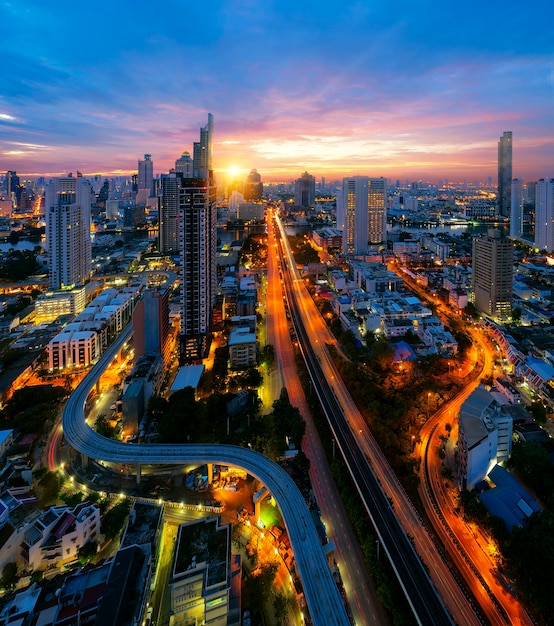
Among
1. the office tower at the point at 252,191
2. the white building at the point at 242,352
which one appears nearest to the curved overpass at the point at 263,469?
the white building at the point at 242,352

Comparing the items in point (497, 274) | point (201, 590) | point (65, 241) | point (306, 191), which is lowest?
point (201, 590)

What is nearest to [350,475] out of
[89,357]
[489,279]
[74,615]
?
[74,615]

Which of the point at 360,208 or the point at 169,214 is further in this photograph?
the point at 360,208

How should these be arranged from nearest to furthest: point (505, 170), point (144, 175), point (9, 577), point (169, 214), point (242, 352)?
point (9, 577), point (242, 352), point (169, 214), point (505, 170), point (144, 175)

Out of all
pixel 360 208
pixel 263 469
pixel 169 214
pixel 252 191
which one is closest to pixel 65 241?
pixel 169 214

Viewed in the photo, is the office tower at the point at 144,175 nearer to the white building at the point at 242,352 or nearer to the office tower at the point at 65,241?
the office tower at the point at 65,241

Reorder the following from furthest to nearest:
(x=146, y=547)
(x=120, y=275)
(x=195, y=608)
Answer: (x=120, y=275), (x=146, y=547), (x=195, y=608)

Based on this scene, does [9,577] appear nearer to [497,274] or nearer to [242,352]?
[242,352]

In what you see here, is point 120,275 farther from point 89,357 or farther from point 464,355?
point 464,355
